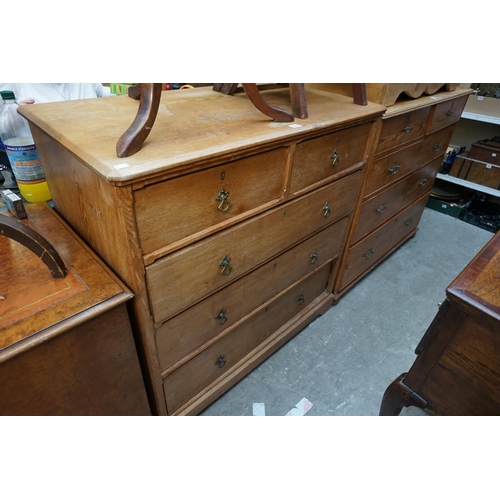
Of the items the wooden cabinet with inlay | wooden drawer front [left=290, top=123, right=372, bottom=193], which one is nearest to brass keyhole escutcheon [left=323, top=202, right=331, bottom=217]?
wooden drawer front [left=290, top=123, right=372, bottom=193]

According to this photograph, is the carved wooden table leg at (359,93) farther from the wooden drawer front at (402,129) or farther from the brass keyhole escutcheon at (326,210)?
the brass keyhole escutcheon at (326,210)

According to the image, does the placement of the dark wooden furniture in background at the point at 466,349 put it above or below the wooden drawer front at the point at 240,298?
above

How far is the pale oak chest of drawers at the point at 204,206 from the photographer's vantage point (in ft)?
2.66

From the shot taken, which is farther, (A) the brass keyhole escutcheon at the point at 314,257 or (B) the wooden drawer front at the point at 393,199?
(B) the wooden drawer front at the point at 393,199

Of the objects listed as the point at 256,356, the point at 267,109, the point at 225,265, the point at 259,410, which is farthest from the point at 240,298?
the point at 267,109

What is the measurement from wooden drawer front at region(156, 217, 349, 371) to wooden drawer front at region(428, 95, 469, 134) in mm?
833

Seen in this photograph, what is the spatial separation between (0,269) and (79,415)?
18.2 inches

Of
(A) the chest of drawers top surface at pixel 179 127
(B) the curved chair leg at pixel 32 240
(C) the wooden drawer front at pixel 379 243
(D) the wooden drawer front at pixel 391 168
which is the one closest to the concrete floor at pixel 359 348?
(C) the wooden drawer front at pixel 379 243

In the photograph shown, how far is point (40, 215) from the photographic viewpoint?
1.16 m

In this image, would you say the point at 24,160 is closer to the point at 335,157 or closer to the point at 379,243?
the point at 335,157

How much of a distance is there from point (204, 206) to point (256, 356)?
0.94m

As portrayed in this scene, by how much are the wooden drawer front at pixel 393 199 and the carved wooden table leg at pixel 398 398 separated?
88 cm

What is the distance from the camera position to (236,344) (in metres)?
1.45
